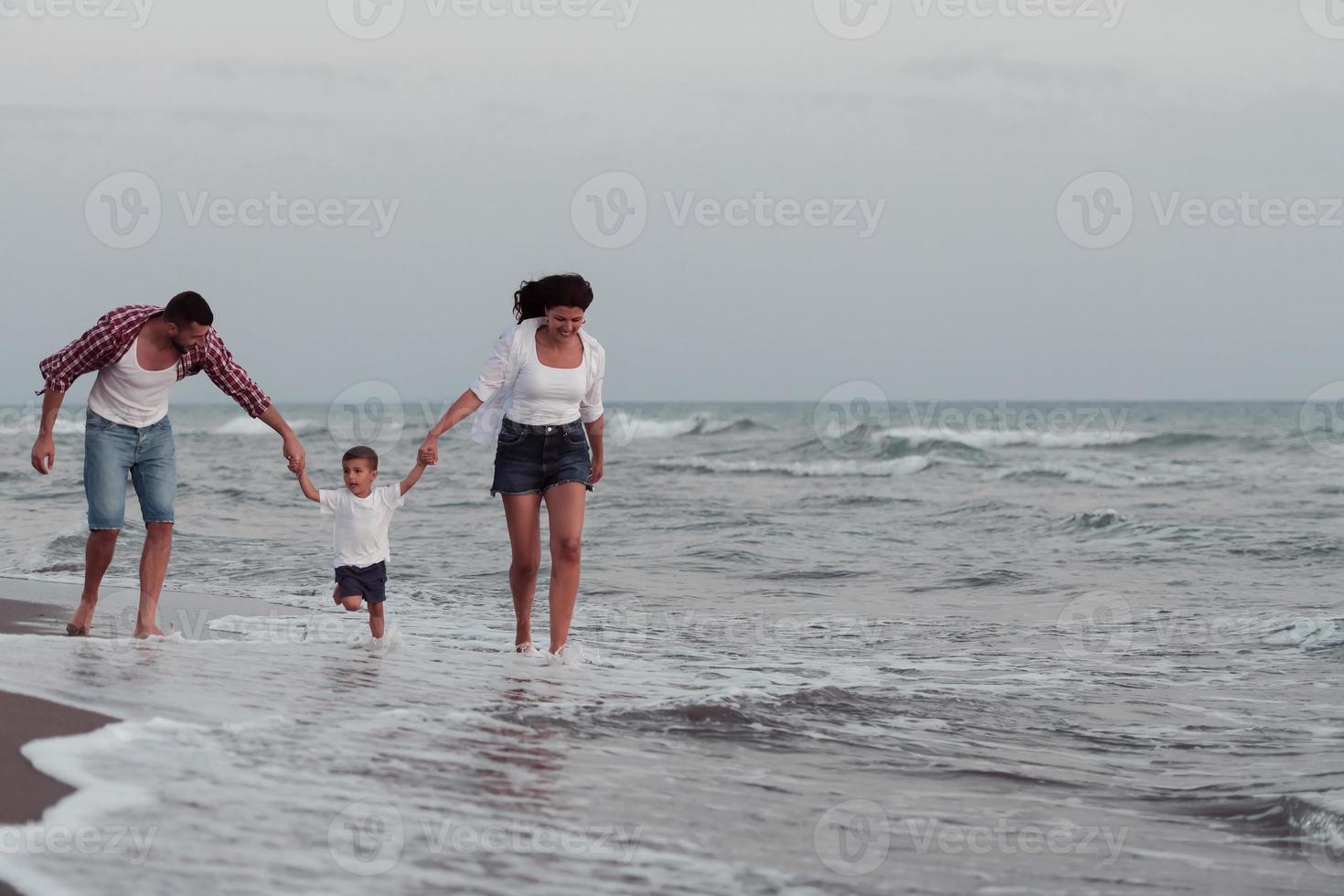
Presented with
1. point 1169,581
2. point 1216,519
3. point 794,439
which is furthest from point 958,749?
point 794,439

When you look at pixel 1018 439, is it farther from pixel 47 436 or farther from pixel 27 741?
pixel 27 741

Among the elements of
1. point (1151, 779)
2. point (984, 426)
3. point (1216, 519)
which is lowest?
point (1151, 779)

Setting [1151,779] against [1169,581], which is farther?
[1169,581]

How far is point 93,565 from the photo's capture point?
19.8 feet

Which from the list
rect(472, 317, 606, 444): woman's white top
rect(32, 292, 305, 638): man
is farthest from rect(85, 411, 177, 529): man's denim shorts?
rect(472, 317, 606, 444): woman's white top

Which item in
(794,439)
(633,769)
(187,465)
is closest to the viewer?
(633,769)

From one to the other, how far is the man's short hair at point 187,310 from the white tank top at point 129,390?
239 mm

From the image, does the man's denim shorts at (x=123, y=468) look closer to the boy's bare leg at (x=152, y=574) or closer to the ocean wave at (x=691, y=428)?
the boy's bare leg at (x=152, y=574)

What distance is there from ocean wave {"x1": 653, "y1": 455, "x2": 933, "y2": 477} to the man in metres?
20.4

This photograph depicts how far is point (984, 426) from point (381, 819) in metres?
46.6

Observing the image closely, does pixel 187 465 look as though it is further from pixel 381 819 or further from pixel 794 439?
pixel 381 819

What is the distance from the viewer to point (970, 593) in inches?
376

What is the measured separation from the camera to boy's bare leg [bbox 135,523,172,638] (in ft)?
19.8

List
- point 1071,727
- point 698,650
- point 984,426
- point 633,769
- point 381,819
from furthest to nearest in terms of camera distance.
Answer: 1. point 984,426
2. point 698,650
3. point 1071,727
4. point 633,769
5. point 381,819
